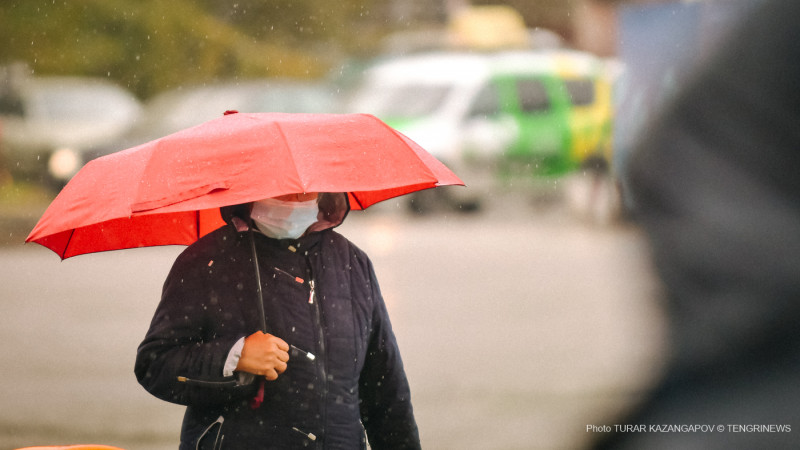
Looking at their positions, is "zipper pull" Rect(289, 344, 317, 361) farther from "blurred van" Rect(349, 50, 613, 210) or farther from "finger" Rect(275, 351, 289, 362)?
"blurred van" Rect(349, 50, 613, 210)

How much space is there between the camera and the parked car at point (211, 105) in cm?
1559

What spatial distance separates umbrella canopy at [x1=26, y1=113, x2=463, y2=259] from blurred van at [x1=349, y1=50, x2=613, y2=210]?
12.4 m

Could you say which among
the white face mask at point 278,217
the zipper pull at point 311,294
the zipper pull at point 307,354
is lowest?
the zipper pull at point 307,354

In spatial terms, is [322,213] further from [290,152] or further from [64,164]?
[64,164]

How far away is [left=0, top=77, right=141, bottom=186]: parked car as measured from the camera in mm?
17438

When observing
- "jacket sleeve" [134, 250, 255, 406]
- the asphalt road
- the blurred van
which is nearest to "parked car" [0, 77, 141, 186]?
the blurred van

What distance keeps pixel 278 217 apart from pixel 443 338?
4.76 m

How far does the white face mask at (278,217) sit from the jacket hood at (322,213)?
24mm

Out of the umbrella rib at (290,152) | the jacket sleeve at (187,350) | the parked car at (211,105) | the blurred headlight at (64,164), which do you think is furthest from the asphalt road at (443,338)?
the parked car at (211,105)

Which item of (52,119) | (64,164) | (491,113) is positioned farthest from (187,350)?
(52,119)

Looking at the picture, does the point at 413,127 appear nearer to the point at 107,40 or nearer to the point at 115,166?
the point at 107,40

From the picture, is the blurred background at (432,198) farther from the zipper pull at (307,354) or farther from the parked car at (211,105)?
the zipper pull at (307,354)

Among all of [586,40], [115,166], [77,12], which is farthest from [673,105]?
[586,40]

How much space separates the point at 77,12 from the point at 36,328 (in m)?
13.7
